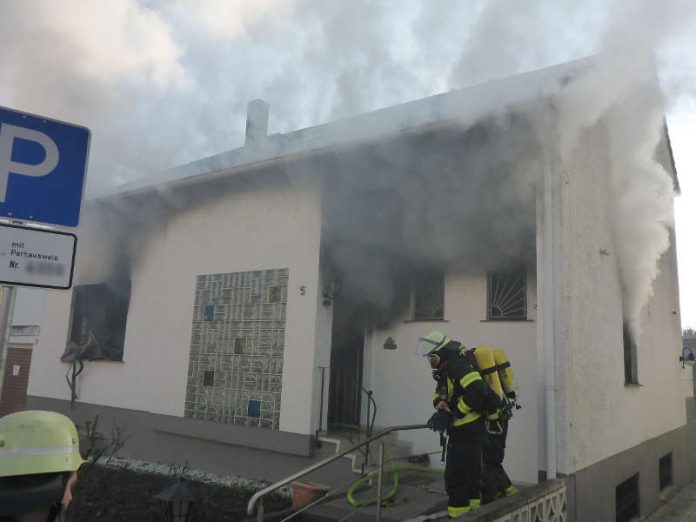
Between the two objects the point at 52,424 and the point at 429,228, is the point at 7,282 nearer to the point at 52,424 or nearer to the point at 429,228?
the point at 52,424

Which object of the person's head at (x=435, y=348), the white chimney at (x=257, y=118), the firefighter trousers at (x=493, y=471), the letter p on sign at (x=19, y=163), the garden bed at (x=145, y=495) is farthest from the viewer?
the white chimney at (x=257, y=118)

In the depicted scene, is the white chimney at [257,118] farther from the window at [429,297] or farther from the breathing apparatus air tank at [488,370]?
the breathing apparatus air tank at [488,370]

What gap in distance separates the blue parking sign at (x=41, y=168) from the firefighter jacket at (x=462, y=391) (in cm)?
298

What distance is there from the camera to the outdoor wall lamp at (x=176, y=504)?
4.39m

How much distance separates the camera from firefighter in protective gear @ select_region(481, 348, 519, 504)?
4875 mm

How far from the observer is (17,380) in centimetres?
1189

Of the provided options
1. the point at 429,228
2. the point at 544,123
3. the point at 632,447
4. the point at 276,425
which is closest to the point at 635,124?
the point at 544,123

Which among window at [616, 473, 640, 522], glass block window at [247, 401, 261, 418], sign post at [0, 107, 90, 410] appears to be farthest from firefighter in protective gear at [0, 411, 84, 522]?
window at [616, 473, 640, 522]

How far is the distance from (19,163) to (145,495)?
16.2 feet

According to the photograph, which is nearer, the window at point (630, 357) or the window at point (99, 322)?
the window at point (630, 357)

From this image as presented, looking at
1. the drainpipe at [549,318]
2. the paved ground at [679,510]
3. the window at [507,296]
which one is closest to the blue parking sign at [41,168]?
the drainpipe at [549,318]

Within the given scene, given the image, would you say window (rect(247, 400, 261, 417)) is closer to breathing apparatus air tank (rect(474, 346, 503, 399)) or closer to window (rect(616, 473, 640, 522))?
breathing apparatus air tank (rect(474, 346, 503, 399))

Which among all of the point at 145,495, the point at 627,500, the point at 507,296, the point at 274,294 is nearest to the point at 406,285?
the point at 507,296

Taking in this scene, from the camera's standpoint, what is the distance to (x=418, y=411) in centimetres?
724
